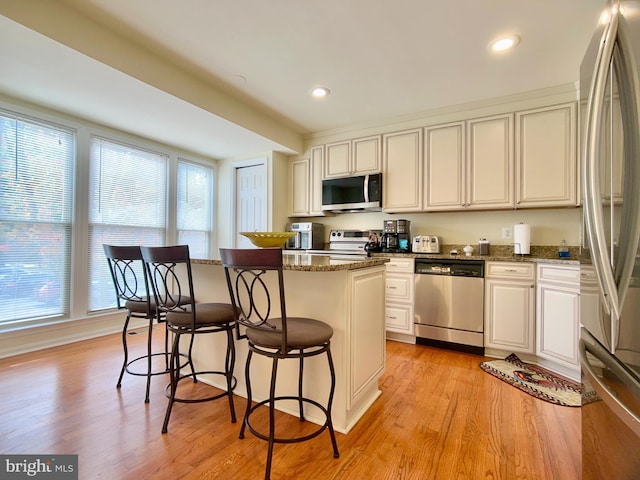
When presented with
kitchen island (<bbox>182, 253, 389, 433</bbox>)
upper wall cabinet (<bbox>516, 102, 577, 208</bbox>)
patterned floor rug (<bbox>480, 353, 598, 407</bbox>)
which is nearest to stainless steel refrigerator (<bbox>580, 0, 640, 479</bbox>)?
kitchen island (<bbox>182, 253, 389, 433</bbox>)

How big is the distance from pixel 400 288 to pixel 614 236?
248 centimetres

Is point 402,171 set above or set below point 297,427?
above

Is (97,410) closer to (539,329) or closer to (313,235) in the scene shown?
(313,235)

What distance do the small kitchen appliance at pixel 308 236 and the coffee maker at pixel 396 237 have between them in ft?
3.23

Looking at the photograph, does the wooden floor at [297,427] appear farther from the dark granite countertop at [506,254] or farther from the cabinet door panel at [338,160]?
the cabinet door panel at [338,160]

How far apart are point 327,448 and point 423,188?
2846mm

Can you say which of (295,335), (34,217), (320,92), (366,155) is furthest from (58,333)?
(366,155)

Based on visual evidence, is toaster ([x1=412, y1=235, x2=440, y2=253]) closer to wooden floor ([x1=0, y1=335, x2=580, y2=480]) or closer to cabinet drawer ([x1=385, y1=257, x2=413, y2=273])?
cabinet drawer ([x1=385, y1=257, x2=413, y2=273])

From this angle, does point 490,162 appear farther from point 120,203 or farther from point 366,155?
point 120,203

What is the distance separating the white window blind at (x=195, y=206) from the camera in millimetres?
4355

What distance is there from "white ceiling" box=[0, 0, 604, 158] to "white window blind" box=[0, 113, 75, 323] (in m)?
0.38

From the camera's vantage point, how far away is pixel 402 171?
364 cm

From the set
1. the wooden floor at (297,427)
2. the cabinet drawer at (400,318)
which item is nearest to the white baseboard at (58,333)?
the wooden floor at (297,427)

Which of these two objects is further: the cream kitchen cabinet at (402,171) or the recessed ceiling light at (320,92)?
the cream kitchen cabinet at (402,171)
